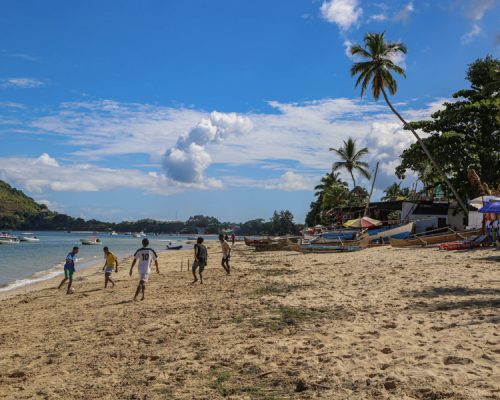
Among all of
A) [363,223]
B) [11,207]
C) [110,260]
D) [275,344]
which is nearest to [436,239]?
[363,223]

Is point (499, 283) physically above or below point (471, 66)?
below

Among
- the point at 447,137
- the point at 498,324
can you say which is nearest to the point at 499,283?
the point at 498,324

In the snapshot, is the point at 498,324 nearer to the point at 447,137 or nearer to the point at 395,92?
the point at 447,137

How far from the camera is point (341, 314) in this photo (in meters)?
8.40

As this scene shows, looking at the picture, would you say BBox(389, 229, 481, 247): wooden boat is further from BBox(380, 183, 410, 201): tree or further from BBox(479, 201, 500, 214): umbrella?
BBox(380, 183, 410, 201): tree

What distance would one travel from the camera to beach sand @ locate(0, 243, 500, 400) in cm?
523

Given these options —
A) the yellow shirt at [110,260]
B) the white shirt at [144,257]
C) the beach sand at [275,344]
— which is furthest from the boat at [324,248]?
the white shirt at [144,257]

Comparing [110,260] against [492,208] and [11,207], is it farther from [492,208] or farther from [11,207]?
[11,207]

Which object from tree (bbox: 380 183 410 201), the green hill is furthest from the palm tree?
the green hill

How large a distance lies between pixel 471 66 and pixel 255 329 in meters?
30.7

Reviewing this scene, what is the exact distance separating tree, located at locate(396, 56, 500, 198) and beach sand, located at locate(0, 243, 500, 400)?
60.5 ft

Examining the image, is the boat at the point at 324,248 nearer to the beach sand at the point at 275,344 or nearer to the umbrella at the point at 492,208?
the umbrella at the point at 492,208

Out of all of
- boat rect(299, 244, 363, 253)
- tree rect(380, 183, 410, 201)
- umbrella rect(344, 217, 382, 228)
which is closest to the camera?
boat rect(299, 244, 363, 253)

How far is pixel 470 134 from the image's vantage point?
29750 mm
